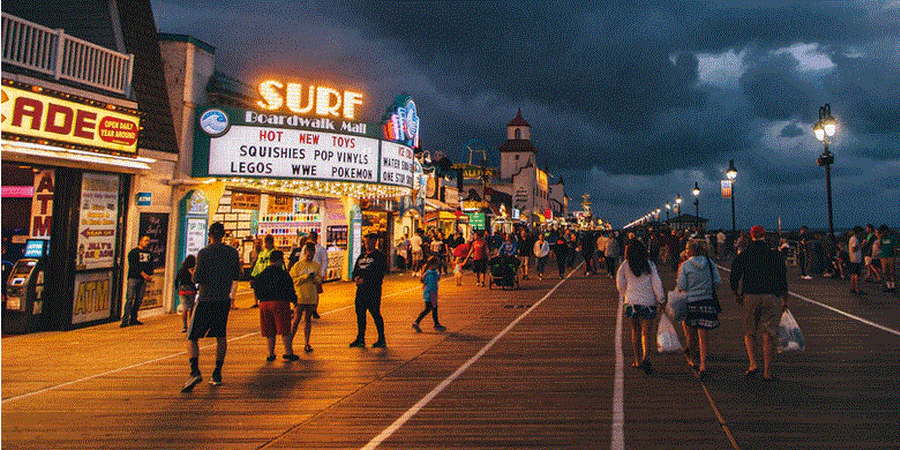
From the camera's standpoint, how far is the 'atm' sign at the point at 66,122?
400 inches

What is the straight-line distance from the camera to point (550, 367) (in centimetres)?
817

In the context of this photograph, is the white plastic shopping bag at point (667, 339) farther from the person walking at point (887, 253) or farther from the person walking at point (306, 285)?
the person walking at point (887, 253)

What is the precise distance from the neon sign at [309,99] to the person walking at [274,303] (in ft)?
32.2

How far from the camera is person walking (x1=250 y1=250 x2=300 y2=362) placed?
8.78 meters

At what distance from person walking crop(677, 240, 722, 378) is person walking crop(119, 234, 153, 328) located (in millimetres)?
10873

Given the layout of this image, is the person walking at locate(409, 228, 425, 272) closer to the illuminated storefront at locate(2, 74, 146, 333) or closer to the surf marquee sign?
the surf marquee sign

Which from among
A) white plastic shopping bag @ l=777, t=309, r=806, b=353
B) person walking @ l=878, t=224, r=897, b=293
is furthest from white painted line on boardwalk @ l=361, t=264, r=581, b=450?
person walking @ l=878, t=224, r=897, b=293

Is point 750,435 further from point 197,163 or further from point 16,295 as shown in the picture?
point 197,163

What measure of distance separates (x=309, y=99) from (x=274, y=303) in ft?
35.1

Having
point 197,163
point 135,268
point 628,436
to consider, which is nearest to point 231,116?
point 197,163

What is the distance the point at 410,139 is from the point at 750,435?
60.2ft

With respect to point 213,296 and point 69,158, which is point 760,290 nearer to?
point 213,296

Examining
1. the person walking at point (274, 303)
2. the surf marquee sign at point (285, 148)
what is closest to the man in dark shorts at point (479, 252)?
the surf marquee sign at point (285, 148)

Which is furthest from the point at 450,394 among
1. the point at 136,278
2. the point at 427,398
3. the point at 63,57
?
the point at 63,57
